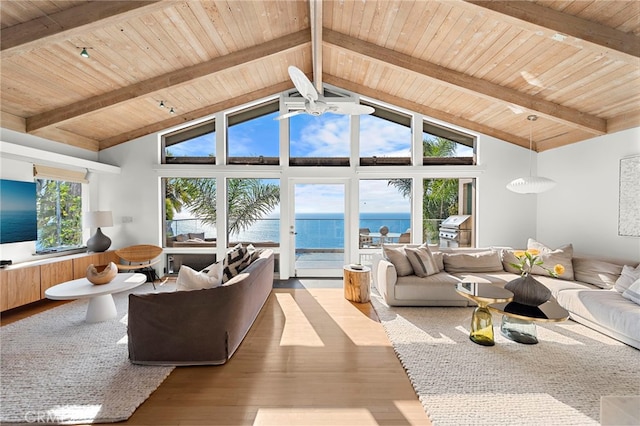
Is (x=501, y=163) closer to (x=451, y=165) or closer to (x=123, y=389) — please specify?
(x=451, y=165)

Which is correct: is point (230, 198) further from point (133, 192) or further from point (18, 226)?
point (18, 226)

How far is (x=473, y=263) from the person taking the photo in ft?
13.0

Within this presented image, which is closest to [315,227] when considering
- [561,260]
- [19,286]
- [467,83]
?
[467,83]

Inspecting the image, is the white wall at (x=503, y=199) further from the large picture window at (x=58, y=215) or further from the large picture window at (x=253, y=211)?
the large picture window at (x=58, y=215)

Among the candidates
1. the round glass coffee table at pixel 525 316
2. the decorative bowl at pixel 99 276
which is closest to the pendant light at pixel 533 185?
the round glass coffee table at pixel 525 316

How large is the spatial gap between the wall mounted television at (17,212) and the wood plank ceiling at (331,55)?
86 cm

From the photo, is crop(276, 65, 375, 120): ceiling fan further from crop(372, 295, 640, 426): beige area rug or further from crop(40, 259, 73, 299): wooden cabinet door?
Result: crop(40, 259, 73, 299): wooden cabinet door

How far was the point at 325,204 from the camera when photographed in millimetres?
5344

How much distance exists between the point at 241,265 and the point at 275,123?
3188 mm

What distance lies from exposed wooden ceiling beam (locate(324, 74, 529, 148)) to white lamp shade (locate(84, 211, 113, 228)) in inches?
176

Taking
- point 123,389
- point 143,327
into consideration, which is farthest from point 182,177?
point 123,389

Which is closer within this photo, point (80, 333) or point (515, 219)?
point (80, 333)

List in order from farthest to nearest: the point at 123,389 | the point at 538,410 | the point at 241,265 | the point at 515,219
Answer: the point at 515,219
the point at 241,265
the point at 123,389
the point at 538,410

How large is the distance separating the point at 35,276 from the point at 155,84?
A: 3.02 meters
